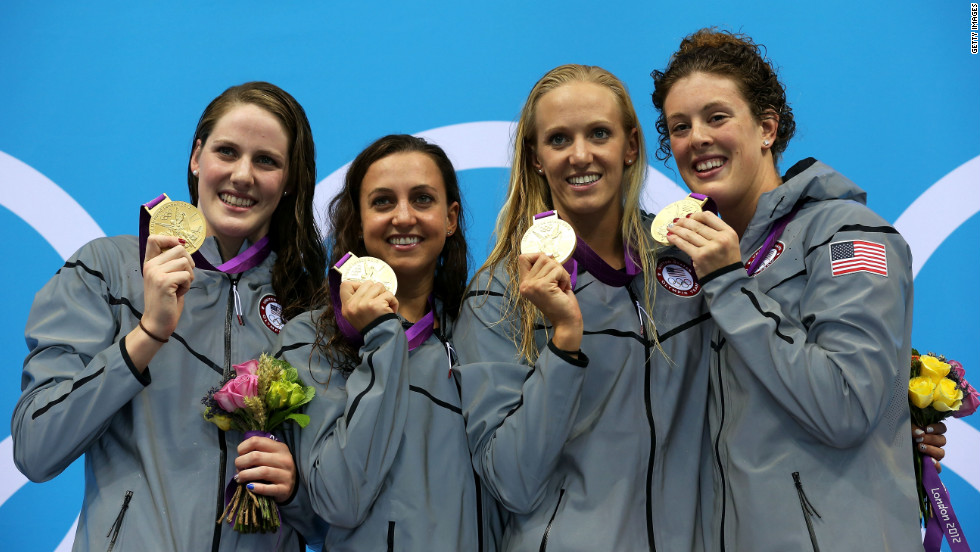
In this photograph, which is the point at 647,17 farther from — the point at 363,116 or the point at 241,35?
the point at 241,35

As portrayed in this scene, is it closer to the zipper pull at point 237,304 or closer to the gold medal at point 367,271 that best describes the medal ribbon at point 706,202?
the gold medal at point 367,271

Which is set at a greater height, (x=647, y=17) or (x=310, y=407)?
(x=647, y=17)

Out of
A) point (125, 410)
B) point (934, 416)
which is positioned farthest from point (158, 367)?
point (934, 416)

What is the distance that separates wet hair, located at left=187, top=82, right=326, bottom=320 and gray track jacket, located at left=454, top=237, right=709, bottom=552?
23.1 inches

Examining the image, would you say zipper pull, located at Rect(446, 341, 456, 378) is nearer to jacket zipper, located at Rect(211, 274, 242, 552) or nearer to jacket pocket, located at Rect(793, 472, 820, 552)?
jacket zipper, located at Rect(211, 274, 242, 552)

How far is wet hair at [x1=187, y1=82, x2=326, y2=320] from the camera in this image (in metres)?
2.55

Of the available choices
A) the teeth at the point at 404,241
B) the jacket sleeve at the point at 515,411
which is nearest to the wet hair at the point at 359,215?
the teeth at the point at 404,241

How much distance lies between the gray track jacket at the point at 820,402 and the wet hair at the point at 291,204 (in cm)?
127

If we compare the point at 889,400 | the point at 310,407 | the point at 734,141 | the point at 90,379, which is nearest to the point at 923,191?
the point at 734,141

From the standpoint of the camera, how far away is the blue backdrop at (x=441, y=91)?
139 inches

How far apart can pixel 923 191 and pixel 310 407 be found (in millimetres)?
2815

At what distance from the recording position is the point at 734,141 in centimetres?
235

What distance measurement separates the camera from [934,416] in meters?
2.31

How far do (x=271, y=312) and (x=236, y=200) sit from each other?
36cm
